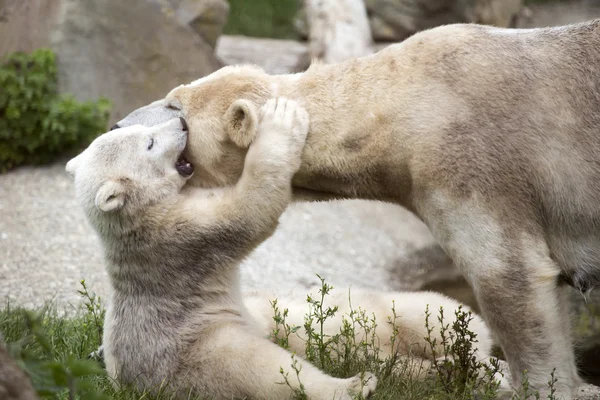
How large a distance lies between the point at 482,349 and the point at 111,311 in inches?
87.1

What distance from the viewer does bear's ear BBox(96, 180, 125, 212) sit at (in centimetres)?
411

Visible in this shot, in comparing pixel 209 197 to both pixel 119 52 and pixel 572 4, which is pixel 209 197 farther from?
pixel 572 4

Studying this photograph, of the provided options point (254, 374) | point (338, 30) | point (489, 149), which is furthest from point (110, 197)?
point (338, 30)

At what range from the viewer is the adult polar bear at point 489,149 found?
3688 mm

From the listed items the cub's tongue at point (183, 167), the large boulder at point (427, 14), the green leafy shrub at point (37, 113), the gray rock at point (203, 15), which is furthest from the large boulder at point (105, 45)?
the cub's tongue at point (183, 167)

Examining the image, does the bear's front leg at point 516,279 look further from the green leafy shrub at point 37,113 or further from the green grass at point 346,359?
the green leafy shrub at point 37,113

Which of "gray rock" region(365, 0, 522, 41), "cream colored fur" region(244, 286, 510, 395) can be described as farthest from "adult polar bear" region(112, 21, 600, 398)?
"gray rock" region(365, 0, 522, 41)

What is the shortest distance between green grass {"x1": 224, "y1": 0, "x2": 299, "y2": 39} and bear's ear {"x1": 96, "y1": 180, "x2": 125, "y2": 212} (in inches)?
393

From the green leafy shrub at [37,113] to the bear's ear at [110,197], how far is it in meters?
4.85

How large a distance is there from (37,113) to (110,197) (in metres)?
5.19

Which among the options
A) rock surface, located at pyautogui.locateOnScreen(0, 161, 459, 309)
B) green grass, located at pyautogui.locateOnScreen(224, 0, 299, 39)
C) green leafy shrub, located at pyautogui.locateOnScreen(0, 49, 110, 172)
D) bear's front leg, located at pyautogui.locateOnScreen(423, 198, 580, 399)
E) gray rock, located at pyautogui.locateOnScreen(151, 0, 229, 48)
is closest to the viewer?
bear's front leg, located at pyautogui.locateOnScreen(423, 198, 580, 399)

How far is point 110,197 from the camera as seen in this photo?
4137 millimetres

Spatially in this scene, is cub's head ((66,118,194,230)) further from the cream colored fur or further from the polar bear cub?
the cream colored fur

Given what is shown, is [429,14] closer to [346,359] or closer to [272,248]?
[272,248]
